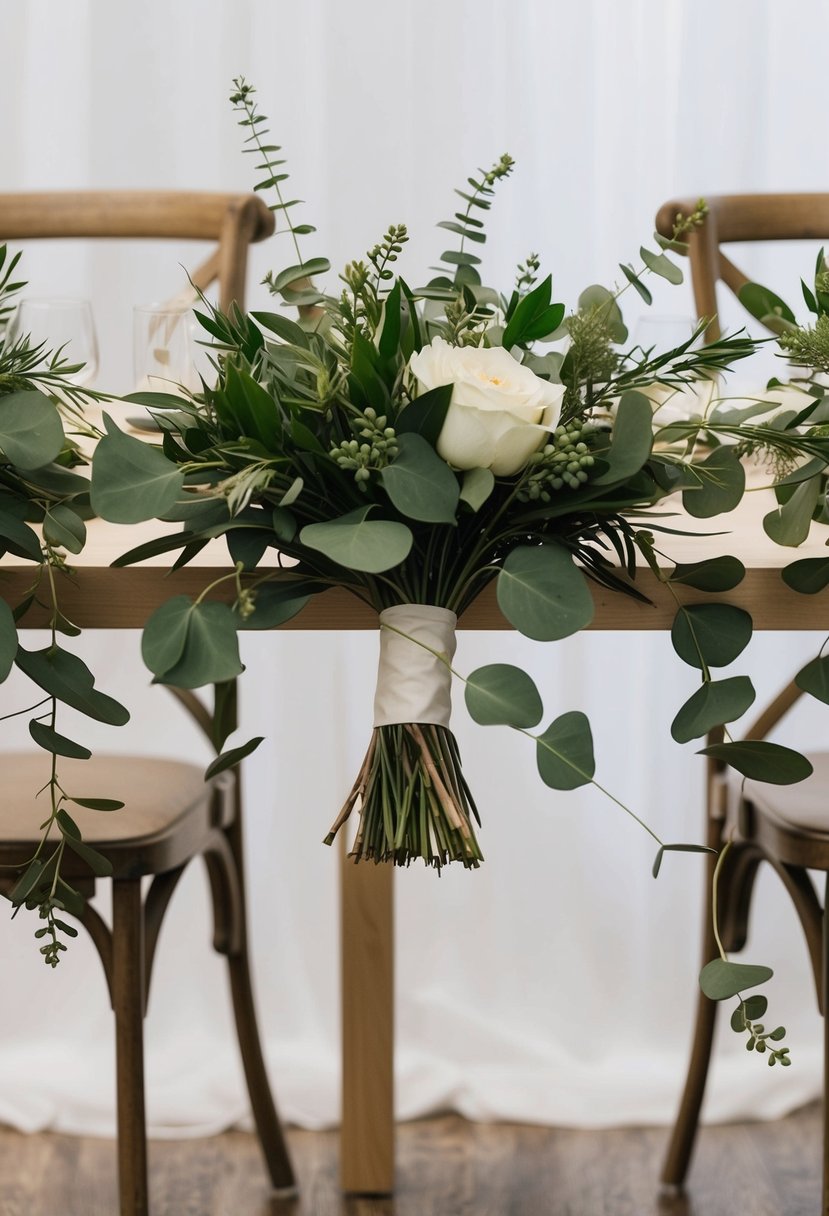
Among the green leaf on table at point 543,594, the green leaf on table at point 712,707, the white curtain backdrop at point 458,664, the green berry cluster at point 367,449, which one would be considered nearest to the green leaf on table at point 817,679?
the green leaf on table at point 712,707

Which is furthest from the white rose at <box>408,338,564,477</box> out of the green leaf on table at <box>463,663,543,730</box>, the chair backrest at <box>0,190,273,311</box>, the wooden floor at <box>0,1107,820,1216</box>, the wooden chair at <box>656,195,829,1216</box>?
the wooden floor at <box>0,1107,820,1216</box>

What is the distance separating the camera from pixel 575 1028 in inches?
72.5

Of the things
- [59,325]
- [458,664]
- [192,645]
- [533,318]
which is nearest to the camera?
[192,645]

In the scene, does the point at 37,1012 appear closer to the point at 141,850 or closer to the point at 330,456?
the point at 141,850

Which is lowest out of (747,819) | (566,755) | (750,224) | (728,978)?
(747,819)

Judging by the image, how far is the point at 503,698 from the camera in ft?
2.05

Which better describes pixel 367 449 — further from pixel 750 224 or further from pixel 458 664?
pixel 458 664

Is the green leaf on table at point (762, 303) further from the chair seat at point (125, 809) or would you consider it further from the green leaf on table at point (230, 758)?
the chair seat at point (125, 809)

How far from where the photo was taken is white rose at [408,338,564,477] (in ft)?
2.11

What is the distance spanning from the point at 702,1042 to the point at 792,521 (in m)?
0.92

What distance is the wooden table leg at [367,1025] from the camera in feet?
4.75

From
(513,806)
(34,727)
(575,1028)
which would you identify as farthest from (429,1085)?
(34,727)

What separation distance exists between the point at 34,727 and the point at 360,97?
1319 millimetres

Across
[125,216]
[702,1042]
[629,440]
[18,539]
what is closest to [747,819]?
[702,1042]
